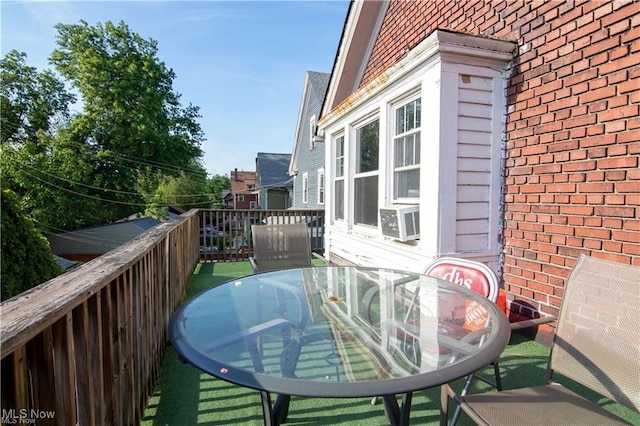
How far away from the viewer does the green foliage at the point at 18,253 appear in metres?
4.73

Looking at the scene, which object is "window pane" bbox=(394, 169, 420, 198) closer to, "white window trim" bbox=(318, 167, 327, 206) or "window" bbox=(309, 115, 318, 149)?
"white window trim" bbox=(318, 167, 327, 206)

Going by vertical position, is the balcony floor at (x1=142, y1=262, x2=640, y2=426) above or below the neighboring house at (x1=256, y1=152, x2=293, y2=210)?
below

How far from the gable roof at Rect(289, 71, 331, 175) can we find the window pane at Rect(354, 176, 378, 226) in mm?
9613

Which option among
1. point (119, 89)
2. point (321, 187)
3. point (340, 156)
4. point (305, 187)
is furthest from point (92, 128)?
point (340, 156)

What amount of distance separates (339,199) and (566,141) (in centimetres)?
365

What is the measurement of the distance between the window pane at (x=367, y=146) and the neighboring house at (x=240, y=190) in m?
33.6

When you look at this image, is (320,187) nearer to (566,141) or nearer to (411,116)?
(411,116)

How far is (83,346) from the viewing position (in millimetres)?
1236

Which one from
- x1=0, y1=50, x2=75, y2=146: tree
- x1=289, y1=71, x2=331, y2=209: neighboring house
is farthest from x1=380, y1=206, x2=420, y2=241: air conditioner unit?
x1=0, y1=50, x2=75, y2=146: tree

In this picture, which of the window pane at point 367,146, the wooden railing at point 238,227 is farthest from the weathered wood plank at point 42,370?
the wooden railing at point 238,227

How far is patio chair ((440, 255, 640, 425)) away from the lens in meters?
1.33

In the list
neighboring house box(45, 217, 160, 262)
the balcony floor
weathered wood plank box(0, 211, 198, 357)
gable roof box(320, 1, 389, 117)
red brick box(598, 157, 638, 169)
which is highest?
gable roof box(320, 1, 389, 117)

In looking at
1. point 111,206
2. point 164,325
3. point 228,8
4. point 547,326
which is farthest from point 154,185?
point 547,326

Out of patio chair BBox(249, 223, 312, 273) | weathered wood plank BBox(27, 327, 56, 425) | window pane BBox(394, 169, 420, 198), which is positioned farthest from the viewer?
patio chair BBox(249, 223, 312, 273)
